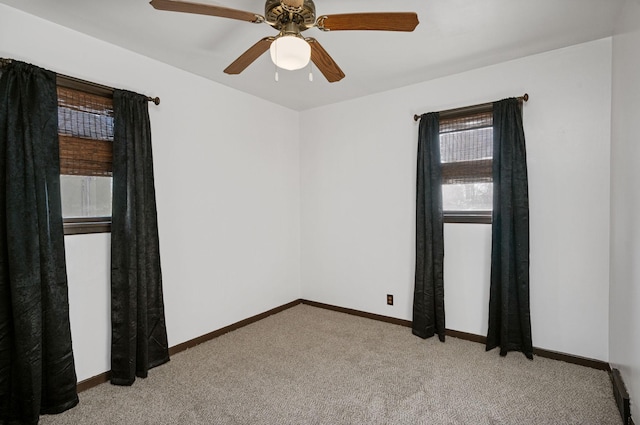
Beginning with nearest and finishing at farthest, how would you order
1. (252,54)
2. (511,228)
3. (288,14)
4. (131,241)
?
(288,14)
(252,54)
(131,241)
(511,228)

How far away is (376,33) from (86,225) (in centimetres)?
239

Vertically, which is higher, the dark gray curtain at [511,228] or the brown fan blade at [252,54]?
the brown fan blade at [252,54]

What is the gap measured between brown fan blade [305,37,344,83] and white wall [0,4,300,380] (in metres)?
1.49

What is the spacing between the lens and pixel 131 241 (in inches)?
94.9

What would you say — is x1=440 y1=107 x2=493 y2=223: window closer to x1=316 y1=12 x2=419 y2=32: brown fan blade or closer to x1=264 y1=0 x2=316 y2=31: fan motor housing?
x1=316 y1=12 x2=419 y2=32: brown fan blade

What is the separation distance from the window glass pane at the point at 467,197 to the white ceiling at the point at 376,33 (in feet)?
3.39

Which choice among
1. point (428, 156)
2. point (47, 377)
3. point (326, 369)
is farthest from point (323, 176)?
point (47, 377)

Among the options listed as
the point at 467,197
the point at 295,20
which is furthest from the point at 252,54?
the point at 467,197

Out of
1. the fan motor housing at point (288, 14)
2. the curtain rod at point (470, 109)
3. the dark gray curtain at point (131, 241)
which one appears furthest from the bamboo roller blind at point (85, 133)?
the curtain rod at point (470, 109)

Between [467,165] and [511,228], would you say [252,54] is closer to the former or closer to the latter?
[467,165]

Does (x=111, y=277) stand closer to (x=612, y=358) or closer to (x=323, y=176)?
(x=323, y=176)

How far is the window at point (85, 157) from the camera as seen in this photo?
88.9 inches

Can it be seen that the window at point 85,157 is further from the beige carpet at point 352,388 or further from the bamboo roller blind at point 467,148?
the bamboo roller blind at point 467,148

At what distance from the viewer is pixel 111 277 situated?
7.89 ft
